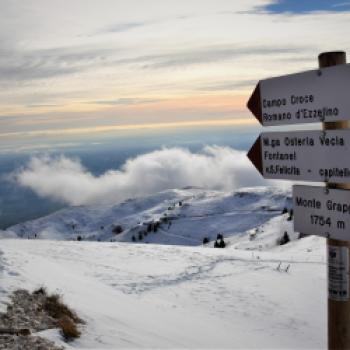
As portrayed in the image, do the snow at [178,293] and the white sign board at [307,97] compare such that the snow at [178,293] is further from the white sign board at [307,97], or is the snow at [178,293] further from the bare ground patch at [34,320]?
the white sign board at [307,97]

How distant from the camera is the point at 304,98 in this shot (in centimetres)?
478

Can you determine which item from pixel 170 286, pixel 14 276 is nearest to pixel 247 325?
pixel 170 286

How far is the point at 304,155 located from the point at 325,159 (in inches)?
11.2

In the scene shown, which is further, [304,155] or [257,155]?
[257,155]

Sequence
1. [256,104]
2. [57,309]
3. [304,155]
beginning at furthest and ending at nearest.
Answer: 1. [57,309]
2. [256,104]
3. [304,155]

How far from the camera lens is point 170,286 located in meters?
16.0

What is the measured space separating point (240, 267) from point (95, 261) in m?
5.78

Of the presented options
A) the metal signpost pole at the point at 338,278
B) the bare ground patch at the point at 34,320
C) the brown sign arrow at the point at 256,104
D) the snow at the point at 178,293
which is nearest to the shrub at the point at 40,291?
the bare ground patch at the point at 34,320

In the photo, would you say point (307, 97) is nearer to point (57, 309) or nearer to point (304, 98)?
point (304, 98)

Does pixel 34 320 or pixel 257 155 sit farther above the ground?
pixel 257 155

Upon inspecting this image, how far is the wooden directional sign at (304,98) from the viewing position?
438 cm

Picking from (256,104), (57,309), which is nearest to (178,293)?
(57,309)

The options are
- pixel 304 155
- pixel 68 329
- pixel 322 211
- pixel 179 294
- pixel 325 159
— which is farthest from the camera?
pixel 179 294

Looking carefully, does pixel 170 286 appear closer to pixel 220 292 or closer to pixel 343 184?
pixel 220 292
